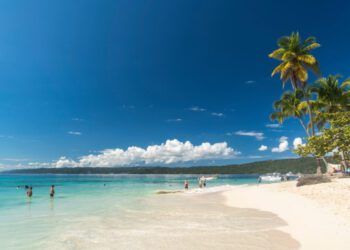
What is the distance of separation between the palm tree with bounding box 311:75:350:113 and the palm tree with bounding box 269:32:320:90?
1522 millimetres

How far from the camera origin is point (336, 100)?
28828mm

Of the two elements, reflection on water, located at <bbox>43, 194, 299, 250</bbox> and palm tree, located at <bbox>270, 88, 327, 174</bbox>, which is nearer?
reflection on water, located at <bbox>43, 194, 299, 250</bbox>

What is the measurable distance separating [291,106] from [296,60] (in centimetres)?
646

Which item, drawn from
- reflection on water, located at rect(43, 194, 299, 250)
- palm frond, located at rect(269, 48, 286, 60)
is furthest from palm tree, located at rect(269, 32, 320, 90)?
reflection on water, located at rect(43, 194, 299, 250)

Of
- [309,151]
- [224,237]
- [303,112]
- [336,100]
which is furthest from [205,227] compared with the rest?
[303,112]

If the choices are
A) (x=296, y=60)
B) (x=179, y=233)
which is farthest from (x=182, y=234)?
(x=296, y=60)

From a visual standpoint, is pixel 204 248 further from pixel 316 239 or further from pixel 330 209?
pixel 330 209

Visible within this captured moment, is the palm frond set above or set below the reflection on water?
above

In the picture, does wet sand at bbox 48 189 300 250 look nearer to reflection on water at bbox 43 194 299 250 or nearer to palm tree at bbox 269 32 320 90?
reflection on water at bbox 43 194 299 250

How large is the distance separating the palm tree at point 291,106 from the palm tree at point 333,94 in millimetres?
2271

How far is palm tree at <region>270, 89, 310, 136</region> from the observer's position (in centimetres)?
3269

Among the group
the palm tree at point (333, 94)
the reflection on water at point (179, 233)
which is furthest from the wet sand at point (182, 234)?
the palm tree at point (333, 94)

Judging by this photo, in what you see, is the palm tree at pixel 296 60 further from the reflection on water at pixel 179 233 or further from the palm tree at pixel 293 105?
the reflection on water at pixel 179 233

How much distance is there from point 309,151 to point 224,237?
1325 centimetres
